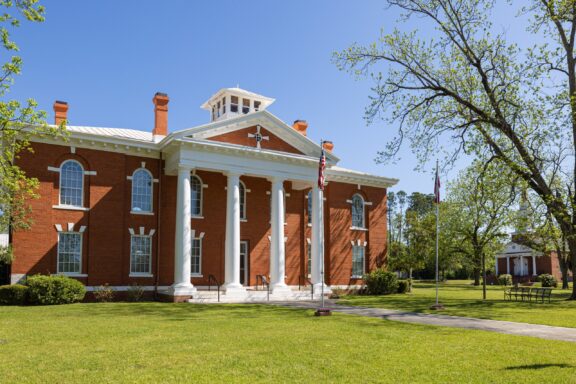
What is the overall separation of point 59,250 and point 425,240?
34289 mm

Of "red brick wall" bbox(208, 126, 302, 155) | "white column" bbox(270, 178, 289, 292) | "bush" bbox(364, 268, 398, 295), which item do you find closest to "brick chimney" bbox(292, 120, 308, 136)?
"red brick wall" bbox(208, 126, 302, 155)

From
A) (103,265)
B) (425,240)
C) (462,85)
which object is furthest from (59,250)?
(425,240)

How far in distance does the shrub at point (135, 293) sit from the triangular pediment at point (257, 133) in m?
7.28

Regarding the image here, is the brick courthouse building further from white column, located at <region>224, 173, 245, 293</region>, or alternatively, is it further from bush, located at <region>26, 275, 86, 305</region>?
bush, located at <region>26, 275, 86, 305</region>

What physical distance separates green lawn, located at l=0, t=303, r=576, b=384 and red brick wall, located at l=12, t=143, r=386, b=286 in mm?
8303

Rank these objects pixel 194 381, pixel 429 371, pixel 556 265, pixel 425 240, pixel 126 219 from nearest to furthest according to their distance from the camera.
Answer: pixel 194 381
pixel 429 371
pixel 126 219
pixel 425 240
pixel 556 265

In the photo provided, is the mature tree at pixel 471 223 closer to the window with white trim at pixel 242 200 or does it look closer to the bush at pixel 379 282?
the bush at pixel 379 282

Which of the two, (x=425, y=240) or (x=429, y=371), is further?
(x=425, y=240)

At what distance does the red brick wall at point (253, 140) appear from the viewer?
26.2 metres

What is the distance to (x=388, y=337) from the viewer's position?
488 inches

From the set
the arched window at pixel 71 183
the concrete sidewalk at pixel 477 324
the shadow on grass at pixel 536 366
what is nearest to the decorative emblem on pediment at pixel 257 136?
the arched window at pixel 71 183

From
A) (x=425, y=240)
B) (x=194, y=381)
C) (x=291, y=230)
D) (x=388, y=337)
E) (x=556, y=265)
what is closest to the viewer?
(x=194, y=381)

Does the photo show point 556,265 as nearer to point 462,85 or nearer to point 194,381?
point 462,85

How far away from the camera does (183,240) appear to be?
24.5m
